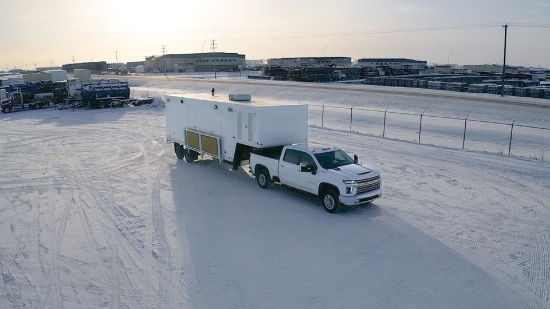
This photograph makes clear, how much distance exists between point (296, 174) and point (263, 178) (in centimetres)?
180

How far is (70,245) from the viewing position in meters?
11.5

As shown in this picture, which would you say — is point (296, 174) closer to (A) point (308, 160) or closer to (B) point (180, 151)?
(A) point (308, 160)

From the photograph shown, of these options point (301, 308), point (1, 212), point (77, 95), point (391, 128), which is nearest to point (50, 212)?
point (1, 212)

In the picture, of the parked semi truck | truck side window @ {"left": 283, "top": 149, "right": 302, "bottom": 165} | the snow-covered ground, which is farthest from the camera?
truck side window @ {"left": 283, "top": 149, "right": 302, "bottom": 165}

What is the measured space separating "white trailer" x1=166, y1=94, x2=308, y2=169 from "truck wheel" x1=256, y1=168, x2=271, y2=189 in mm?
956

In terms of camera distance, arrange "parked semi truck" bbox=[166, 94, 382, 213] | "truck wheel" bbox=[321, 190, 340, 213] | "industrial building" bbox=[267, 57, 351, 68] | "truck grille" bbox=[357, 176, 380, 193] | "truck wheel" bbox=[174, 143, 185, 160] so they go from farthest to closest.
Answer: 1. "industrial building" bbox=[267, 57, 351, 68]
2. "truck wheel" bbox=[174, 143, 185, 160]
3. "parked semi truck" bbox=[166, 94, 382, 213]
4. "truck wheel" bbox=[321, 190, 340, 213]
5. "truck grille" bbox=[357, 176, 380, 193]

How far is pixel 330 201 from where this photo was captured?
13.8 metres

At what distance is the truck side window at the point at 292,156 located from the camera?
15.0m

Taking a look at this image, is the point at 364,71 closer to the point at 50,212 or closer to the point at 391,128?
the point at 391,128

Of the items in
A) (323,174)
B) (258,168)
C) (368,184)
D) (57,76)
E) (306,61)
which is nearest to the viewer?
(368,184)

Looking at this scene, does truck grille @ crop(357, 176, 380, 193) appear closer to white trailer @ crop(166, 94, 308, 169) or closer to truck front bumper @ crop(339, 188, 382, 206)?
truck front bumper @ crop(339, 188, 382, 206)

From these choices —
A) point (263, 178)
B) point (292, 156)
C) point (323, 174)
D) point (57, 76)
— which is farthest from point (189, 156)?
point (57, 76)

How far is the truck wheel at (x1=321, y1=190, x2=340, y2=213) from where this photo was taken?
1363cm

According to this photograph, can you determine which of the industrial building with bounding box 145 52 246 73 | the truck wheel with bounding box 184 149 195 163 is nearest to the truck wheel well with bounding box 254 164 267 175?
the truck wheel with bounding box 184 149 195 163
